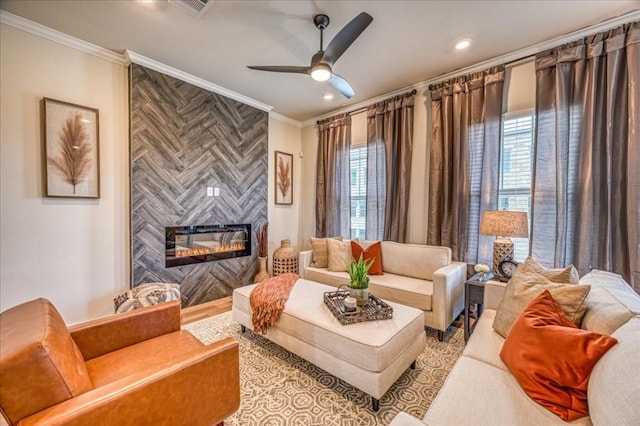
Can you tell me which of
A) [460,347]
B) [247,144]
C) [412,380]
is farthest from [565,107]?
[247,144]

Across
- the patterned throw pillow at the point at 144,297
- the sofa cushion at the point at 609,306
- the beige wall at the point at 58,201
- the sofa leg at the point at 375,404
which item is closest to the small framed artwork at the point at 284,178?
the beige wall at the point at 58,201

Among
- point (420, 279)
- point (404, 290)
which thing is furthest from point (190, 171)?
point (420, 279)

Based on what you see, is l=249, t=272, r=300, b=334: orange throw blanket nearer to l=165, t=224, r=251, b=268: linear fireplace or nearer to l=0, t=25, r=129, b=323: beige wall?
l=165, t=224, r=251, b=268: linear fireplace

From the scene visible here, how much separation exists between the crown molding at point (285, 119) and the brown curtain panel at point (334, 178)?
0.56m

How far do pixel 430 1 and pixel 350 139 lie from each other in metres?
2.31

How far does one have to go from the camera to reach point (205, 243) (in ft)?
11.9

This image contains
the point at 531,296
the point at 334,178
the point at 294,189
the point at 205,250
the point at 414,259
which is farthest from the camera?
the point at 294,189

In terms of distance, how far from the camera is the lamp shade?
233 cm

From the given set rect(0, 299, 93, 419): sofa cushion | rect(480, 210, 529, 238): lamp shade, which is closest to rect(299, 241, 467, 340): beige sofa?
rect(480, 210, 529, 238): lamp shade

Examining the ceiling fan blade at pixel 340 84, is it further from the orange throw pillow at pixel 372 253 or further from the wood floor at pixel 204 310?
the wood floor at pixel 204 310

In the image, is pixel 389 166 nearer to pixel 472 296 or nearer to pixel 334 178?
pixel 334 178

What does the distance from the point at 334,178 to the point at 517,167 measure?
2508 mm

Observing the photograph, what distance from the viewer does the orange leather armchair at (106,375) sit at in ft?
2.83

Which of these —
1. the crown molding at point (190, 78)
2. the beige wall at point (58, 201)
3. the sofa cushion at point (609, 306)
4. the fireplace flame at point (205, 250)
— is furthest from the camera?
the fireplace flame at point (205, 250)
